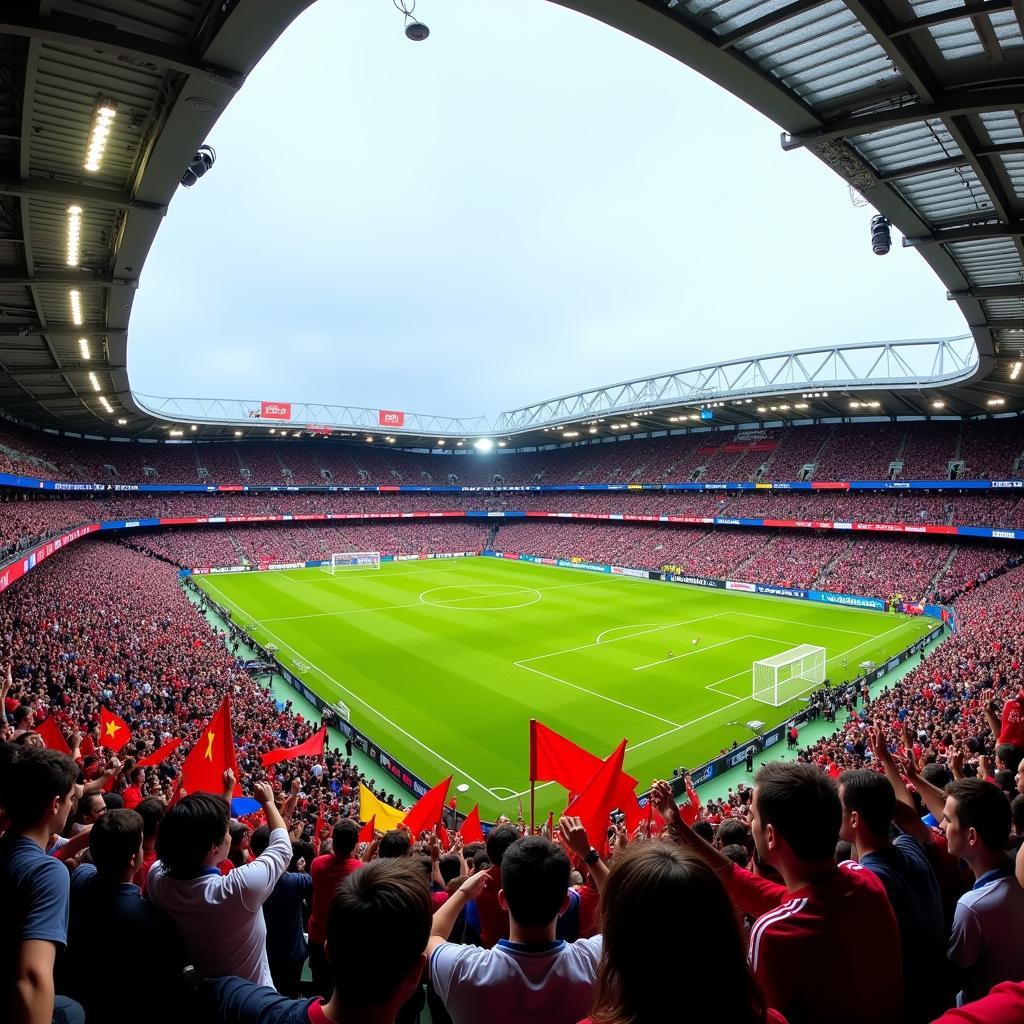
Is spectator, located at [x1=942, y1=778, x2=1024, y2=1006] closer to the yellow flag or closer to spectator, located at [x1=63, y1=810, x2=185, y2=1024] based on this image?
spectator, located at [x1=63, y1=810, x2=185, y2=1024]

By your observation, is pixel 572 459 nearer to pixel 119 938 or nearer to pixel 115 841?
pixel 115 841

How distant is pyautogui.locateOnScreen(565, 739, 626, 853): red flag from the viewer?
677 cm

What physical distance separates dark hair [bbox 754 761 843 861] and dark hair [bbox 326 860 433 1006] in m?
1.72

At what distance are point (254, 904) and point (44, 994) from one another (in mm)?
913

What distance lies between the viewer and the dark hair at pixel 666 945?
5.23ft

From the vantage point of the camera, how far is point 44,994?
2.49m

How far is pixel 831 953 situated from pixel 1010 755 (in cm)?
618

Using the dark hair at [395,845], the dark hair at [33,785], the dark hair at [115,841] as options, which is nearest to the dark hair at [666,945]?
the dark hair at [115,841]

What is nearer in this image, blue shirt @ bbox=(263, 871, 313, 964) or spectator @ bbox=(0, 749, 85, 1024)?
spectator @ bbox=(0, 749, 85, 1024)

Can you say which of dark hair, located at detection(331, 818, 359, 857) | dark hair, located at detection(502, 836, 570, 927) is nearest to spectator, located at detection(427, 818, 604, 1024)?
dark hair, located at detection(502, 836, 570, 927)

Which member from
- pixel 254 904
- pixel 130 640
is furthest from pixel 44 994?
pixel 130 640

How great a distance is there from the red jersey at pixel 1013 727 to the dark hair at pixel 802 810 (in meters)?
6.20

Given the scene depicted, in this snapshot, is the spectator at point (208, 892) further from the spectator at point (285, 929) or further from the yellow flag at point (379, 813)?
the yellow flag at point (379, 813)

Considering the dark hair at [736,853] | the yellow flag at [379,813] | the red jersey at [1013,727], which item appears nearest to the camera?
the dark hair at [736,853]
